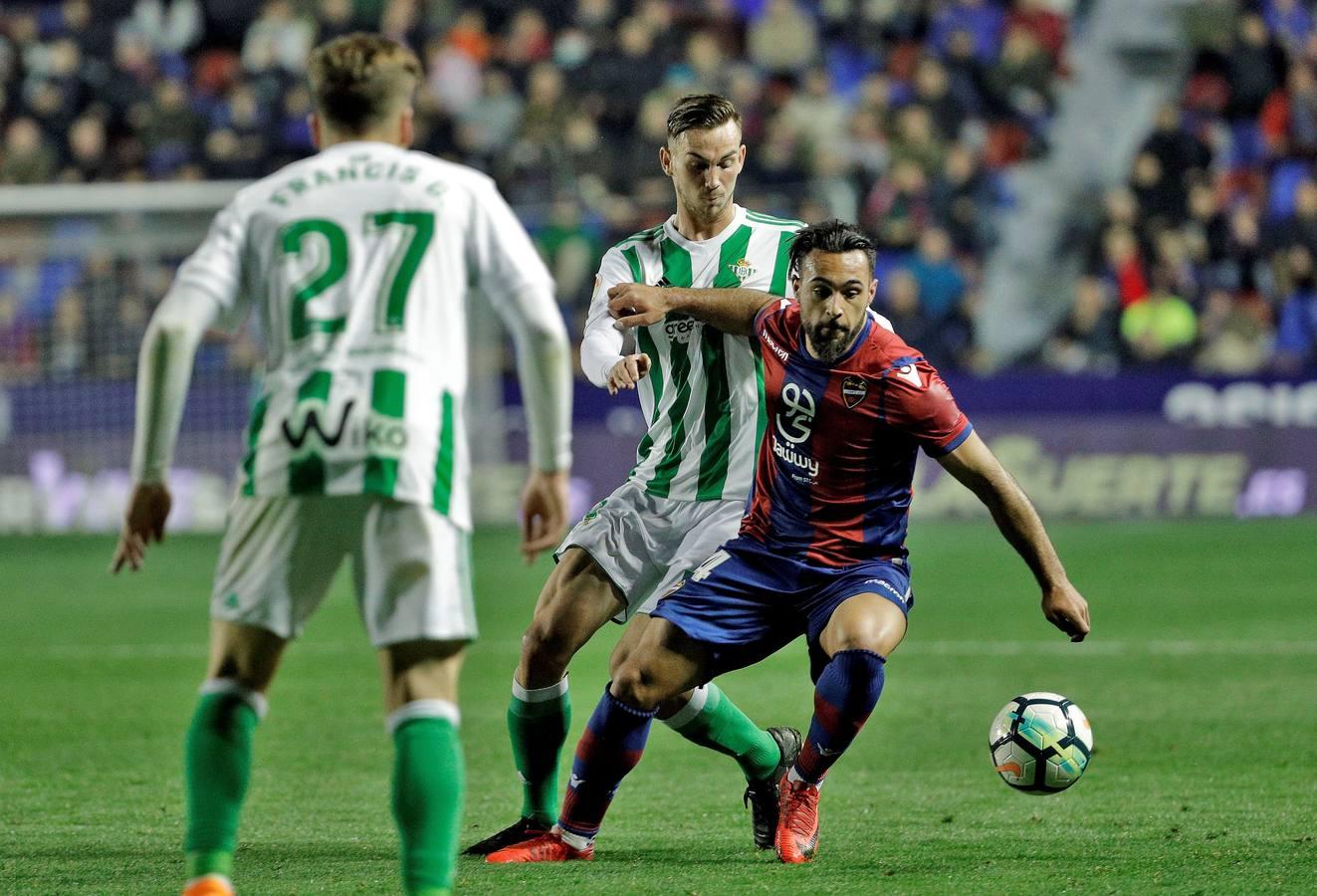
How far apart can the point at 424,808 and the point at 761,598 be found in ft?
5.68

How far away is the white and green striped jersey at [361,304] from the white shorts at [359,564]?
5 centimetres

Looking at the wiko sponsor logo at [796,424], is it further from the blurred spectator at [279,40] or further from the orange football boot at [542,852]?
the blurred spectator at [279,40]

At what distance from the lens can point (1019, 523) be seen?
537 centimetres

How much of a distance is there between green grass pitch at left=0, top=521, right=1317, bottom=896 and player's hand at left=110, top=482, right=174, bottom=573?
4.06 ft

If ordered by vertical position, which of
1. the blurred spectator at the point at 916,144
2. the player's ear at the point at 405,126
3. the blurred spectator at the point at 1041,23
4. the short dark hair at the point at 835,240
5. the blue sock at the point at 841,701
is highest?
the blurred spectator at the point at 1041,23

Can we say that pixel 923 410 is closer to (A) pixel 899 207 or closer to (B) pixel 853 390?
(B) pixel 853 390

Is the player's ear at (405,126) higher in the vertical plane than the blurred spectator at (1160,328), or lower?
higher

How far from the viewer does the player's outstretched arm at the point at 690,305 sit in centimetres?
571

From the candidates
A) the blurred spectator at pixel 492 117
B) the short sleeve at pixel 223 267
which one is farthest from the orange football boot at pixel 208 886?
the blurred spectator at pixel 492 117

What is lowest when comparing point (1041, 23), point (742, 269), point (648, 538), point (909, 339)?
point (648, 538)

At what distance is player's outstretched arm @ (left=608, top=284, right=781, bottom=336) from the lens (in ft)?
18.7

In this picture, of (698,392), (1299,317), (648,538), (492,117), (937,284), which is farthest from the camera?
(492,117)

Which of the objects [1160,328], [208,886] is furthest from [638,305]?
[1160,328]

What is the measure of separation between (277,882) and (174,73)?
16.6 m
